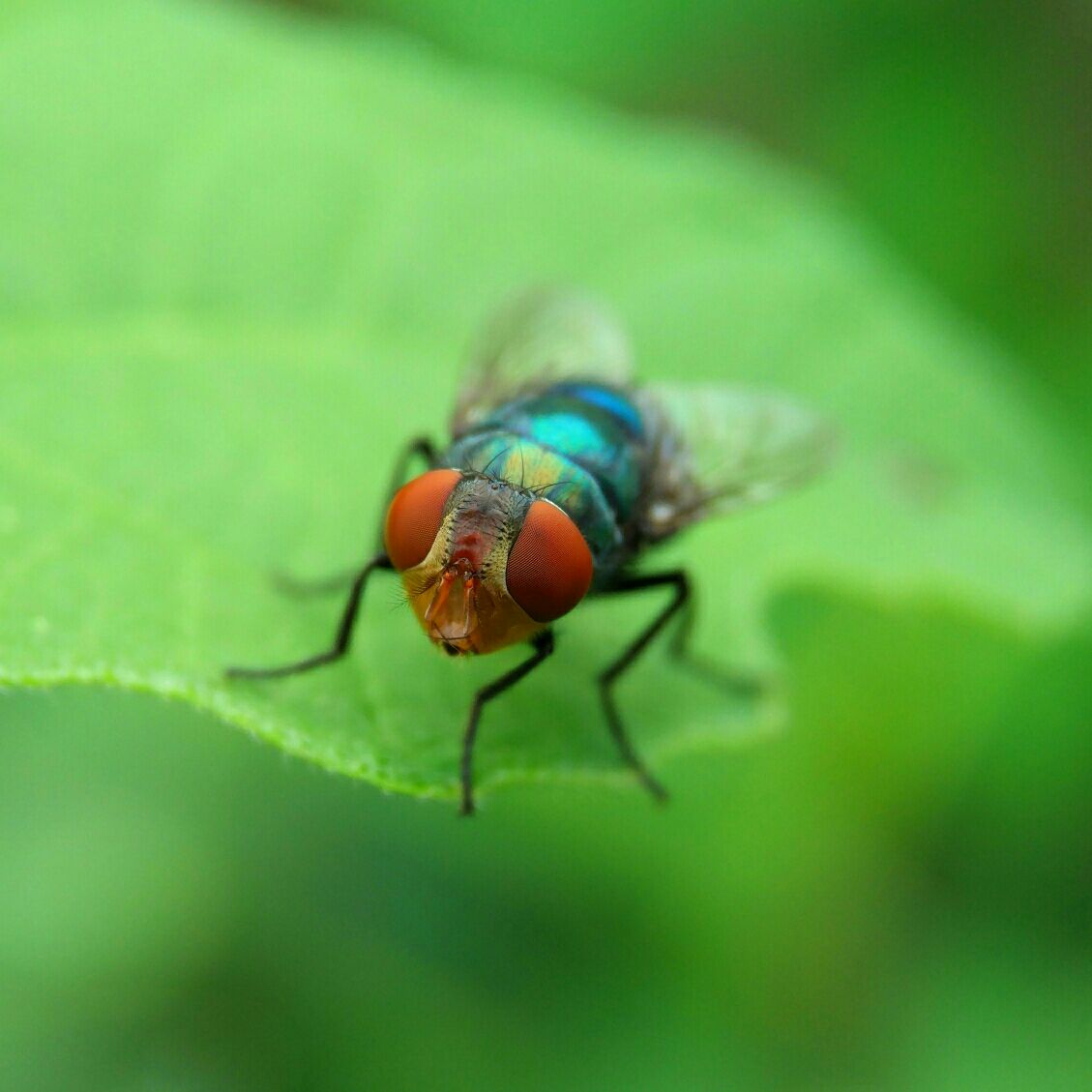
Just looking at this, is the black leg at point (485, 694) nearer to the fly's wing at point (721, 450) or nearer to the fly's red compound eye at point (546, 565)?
the fly's red compound eye at point (546, 565)

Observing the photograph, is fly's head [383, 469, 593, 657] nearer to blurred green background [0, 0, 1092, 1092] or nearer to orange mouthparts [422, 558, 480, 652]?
orange mouthparts [422, 558, 480, 652]

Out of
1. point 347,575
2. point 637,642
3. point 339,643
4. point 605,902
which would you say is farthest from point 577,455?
point 605,902

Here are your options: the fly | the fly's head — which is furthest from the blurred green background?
the fly's head


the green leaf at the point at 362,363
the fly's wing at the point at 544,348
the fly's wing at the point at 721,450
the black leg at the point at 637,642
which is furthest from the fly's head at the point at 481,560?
the fly's wing at the point at 544,348

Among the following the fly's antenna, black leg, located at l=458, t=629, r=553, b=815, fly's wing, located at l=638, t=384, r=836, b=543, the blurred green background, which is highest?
fly's wing, located at l=638, t=384, r=836, b=543

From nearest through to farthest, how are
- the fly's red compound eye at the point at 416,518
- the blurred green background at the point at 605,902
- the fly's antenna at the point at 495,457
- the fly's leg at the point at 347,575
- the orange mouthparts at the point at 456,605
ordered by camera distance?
the orange mouthparts at the point at 456,605
the fly's red compound eye at the point at 416,518
the fly's antenna at the point at 495,457
the fly's leg at the point at 347,575
the blurred green background at the point at 605,902
